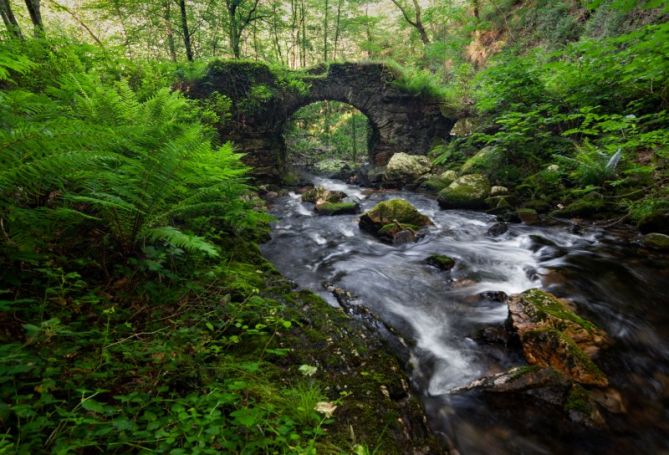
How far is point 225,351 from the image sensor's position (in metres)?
1.73

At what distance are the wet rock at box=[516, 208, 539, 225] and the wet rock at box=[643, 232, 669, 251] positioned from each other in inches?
76.7

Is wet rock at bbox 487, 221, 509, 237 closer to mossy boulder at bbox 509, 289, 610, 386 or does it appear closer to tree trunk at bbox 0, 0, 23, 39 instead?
mossy boulder at bbox 509, 289, 610, 386

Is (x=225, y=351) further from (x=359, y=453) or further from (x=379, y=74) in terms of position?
(x=379, y=74)

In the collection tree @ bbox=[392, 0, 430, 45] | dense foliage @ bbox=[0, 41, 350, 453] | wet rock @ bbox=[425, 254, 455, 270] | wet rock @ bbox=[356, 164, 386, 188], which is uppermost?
tree @ bbox=[392, 0, 430, 45]

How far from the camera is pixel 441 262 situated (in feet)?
16.3

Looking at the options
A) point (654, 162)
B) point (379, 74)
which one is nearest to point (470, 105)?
point (379, 74)

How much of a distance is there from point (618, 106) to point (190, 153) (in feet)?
29.7

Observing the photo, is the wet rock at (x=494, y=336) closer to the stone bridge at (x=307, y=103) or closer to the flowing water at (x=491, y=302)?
the flowing water at (x=491, y=302)

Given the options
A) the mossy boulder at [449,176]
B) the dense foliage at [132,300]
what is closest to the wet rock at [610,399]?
the dense foliage at [132,300]

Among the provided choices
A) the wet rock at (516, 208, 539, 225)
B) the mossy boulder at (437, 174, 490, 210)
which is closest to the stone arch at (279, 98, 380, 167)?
the mossy boulder at (437, 174, 490, 210)

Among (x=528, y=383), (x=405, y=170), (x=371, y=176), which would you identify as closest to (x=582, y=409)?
(x=528, y=383)

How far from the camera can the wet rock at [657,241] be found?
4.75 m

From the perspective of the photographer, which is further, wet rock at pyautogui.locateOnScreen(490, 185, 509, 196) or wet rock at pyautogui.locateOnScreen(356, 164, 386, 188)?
wet rock at pyautogui.locateOnScreen(356, 164, 386, 188)

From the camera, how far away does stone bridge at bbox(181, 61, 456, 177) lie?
38.0 ft
